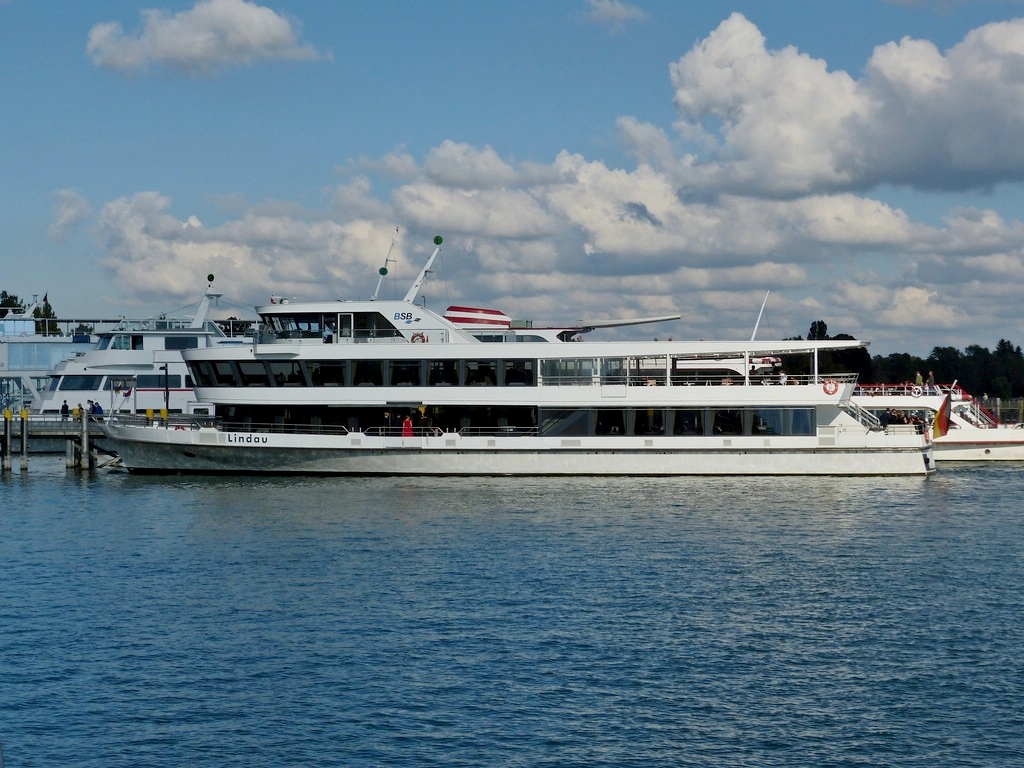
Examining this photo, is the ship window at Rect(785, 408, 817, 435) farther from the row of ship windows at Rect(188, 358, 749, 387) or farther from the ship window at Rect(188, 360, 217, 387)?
the ship window at Rect(188, 360, 217, 387)

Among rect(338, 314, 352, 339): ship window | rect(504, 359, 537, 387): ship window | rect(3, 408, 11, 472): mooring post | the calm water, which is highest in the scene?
rect(338, 314, 352, 339): ship window

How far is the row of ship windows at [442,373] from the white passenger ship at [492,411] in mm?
56

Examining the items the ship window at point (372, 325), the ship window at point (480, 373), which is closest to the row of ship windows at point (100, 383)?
the ship window at point (372, 325)

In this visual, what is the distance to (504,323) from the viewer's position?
57.7 m

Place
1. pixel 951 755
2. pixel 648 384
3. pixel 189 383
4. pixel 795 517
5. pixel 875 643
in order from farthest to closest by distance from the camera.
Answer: pixel 189 383 < pixel 648 384 < pixel 795 517 < pixel 875 643 < pixel 951 755

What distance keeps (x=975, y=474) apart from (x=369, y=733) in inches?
1615

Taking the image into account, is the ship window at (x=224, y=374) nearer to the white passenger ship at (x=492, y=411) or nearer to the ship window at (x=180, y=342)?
the white passenger ship at (x=492, y=411)

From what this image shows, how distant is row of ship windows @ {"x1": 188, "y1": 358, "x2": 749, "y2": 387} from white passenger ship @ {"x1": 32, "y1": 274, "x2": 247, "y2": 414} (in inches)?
738

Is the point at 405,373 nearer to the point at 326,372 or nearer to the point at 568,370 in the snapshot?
the point at 326,372

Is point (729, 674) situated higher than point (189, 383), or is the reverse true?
point (189, 383)

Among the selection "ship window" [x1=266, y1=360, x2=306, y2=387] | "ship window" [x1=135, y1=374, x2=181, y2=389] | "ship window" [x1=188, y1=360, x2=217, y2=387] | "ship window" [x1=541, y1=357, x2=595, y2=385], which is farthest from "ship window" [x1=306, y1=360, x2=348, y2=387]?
"ship window" [x1=135, y1=374, x2=181, y2=389]

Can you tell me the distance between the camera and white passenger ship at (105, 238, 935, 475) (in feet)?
159

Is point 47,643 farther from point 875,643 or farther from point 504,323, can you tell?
point 504,323

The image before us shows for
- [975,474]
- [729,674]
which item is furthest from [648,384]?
[729,674]
